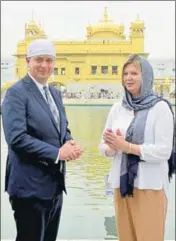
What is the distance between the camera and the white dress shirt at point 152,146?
4.16 feet

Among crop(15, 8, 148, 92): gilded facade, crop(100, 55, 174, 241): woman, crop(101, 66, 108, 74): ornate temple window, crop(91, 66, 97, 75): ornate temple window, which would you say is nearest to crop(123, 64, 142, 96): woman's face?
crop(100, 55, 174, 241): woman

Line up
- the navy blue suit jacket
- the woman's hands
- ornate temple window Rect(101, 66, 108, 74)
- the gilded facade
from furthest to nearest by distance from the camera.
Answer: ornate temple window Rect(101, 66, 108, 74)
the gilded facade
the woman's hands
the navy blue suit jacket

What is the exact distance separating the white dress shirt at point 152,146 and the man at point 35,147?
167mm

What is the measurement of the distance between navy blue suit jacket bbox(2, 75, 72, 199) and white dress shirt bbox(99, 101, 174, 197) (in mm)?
197

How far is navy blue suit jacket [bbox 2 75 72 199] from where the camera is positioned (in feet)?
3.86

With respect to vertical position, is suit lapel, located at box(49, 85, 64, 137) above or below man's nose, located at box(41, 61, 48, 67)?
below

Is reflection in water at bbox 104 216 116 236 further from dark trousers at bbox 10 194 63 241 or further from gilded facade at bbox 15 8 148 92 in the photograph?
gilded facade at bbox 15 8 148 92

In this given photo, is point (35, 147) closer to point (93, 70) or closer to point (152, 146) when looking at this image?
point (152, 146)

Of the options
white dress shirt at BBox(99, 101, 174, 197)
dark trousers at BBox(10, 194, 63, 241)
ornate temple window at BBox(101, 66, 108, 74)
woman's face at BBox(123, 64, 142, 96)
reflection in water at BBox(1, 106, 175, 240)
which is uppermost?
ornate temple window at BBox(101, 66, 108, 74)

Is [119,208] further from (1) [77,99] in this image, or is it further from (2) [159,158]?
(1) [77,99]

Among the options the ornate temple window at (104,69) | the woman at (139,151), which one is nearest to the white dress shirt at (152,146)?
the woman at (139,151)

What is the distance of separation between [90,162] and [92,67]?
4.49 ft

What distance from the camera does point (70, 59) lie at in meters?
5.00

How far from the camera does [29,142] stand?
1.17m
